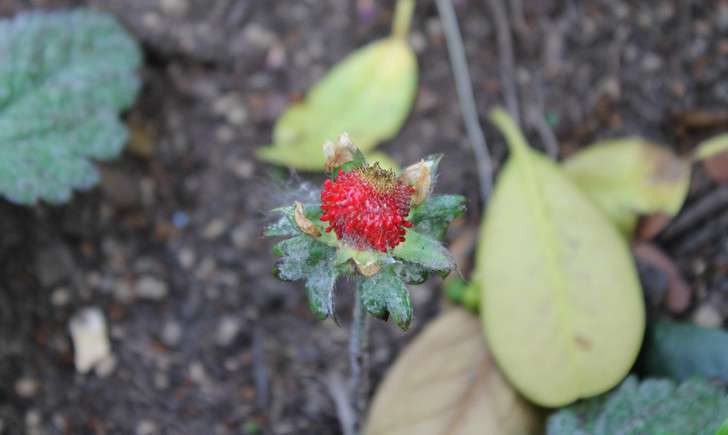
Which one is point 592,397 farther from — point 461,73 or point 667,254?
point 461,73

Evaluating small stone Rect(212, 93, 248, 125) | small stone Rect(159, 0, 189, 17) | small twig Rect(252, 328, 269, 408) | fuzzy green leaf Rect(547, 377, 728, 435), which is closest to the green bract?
fuzzy green leaf Rect(547, 377, 728, 435)

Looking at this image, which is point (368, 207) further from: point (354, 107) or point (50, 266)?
point (50, 266)

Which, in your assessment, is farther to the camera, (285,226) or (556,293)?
(556,293)

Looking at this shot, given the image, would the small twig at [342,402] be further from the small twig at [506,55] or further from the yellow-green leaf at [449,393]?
the small twig at [506,55]

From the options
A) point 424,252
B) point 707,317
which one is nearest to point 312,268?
point 424,252

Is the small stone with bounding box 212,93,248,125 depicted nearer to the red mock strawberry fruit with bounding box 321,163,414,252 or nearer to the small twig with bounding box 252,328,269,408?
the small twig with bounding box 252,328,269,408

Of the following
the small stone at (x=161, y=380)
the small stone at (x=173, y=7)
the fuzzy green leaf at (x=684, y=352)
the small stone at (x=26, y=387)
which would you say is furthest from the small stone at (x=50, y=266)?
the fuzzy green leaf at (x=684, y=352)
